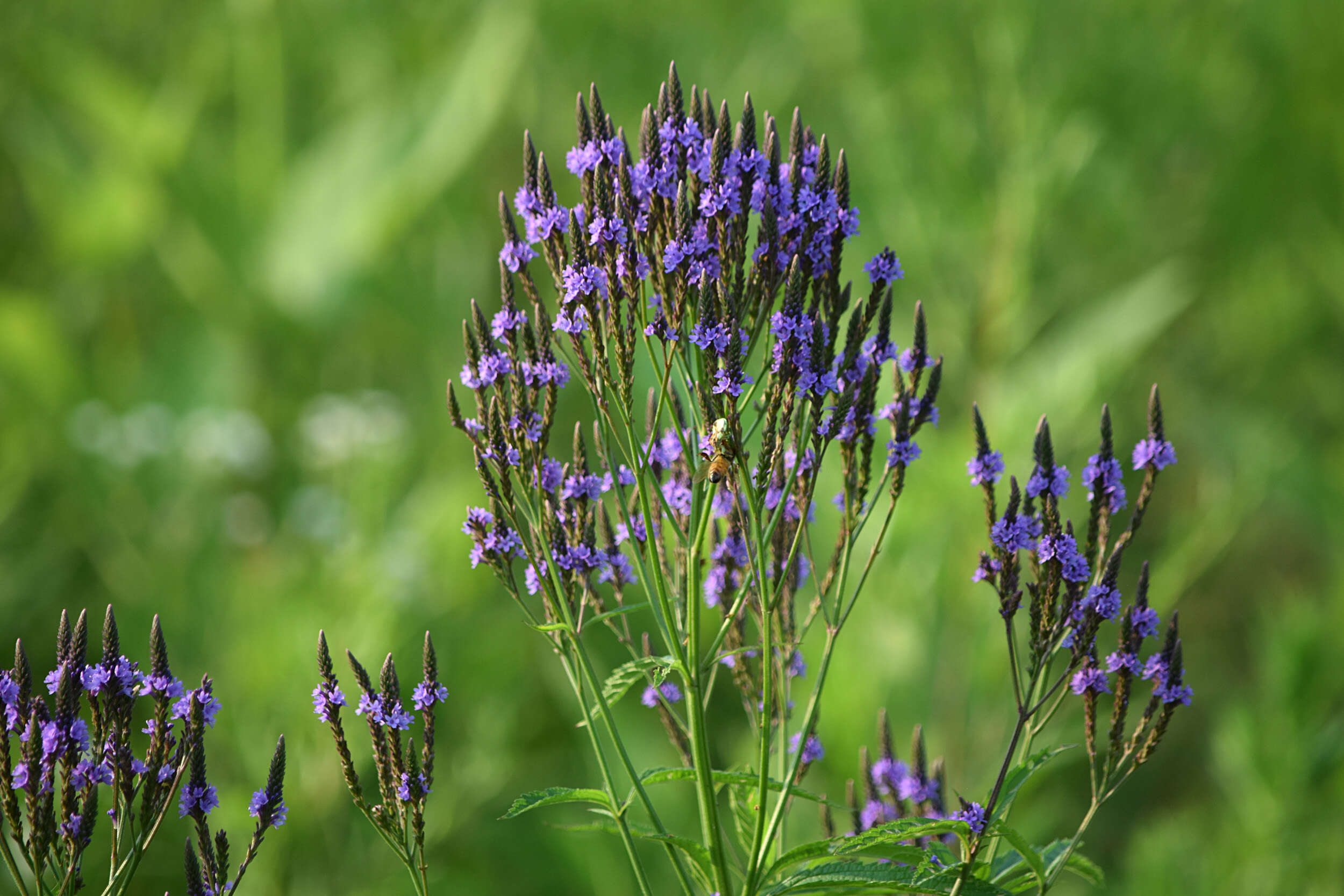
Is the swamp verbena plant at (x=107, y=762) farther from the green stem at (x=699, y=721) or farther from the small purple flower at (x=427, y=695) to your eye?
the green stem at (x=699, y=721)

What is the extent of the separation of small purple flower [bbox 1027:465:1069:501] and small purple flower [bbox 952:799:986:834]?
326 mm

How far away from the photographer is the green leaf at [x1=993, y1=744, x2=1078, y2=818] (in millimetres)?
1149

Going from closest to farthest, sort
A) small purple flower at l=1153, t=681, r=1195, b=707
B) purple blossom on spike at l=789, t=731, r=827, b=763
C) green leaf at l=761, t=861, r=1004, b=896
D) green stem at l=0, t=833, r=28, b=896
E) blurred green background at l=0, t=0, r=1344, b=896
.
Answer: green stem at l=0, t=833, r=28, b=896, green leaf at l=761, t=861, r=1004, b=896, small purple flower at l=1153, t=681, r=1195, b=707, purple blossom on spike at l=789, t=731, r=827, b=763, blurred green background at l=0, t=0, r=1344, b=896

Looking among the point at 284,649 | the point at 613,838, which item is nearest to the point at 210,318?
the point at 284,649

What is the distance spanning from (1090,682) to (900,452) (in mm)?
326

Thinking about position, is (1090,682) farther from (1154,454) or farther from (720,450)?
(720,450)

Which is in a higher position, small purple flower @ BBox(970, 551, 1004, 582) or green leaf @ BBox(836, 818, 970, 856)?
small purple flower @ BBox(970, 551, 1004, 582)

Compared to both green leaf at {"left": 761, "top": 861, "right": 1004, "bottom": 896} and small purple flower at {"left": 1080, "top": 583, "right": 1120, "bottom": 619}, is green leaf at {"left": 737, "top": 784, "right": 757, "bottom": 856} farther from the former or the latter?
small purple flower at {"left": 1080, "top": 583, "right": 1120, "bottom": 619}

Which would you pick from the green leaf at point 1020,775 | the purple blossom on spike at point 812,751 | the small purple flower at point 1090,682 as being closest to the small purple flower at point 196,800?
the purple blossom on spike at point 812,751

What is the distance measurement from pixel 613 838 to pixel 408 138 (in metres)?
3.15

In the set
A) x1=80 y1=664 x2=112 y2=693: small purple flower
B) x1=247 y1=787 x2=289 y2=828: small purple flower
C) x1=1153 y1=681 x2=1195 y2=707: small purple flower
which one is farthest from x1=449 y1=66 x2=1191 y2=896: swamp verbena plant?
x1=80 y1=664 x2=112 y2=693: small purple flower

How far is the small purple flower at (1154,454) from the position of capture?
122 centimetres


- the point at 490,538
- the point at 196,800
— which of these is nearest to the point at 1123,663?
the point at 490,538

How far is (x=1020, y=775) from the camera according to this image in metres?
1.17
